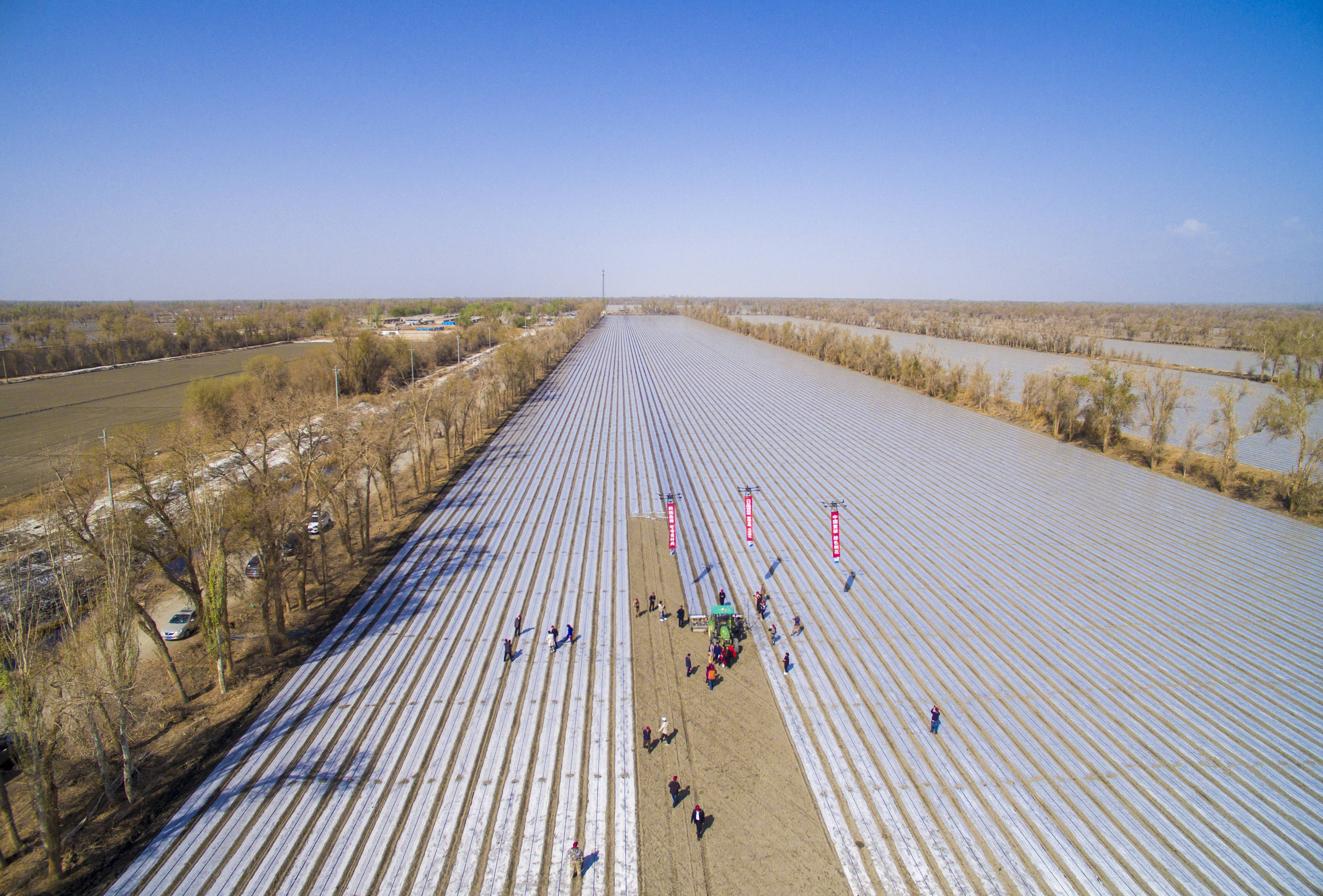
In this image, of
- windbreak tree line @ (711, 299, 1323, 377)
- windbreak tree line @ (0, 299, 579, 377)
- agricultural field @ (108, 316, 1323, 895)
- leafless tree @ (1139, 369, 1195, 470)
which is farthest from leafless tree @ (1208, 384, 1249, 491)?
windbreak tree line @ (0, 299, 579, 377)

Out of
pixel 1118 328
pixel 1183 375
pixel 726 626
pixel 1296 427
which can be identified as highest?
pixel 1118 328

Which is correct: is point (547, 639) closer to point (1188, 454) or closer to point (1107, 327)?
point (1188, 454)

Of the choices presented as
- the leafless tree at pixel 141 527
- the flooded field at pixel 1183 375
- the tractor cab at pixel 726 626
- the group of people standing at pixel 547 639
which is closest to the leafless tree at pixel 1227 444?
the flooded field at pixel 1183 375

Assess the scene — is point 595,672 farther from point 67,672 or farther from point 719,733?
point 67,672

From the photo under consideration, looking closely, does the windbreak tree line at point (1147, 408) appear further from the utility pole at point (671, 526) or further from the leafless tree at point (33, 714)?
the leafless tree at point (33, 714)

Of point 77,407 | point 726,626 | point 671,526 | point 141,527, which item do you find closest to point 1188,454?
point 671,526

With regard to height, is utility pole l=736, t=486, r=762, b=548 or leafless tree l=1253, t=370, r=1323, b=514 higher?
leafless tree l=1253, t=370, r=1323, b=514

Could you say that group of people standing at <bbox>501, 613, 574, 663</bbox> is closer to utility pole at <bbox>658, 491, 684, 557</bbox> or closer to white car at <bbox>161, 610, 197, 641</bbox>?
utility pole at <bbox>658, 491, 684, 557</bbox>
